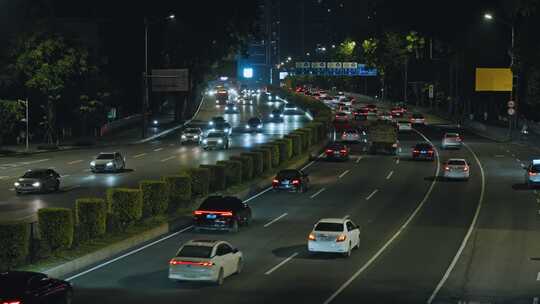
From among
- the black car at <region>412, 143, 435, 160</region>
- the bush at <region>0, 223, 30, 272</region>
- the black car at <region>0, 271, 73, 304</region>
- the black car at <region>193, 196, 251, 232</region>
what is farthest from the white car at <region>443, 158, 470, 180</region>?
the black car at <region>0, 271, 73, 304</region>

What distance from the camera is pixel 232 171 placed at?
172 ft

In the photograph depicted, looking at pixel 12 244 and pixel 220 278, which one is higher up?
pixel 12 244

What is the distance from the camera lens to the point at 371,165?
225ft

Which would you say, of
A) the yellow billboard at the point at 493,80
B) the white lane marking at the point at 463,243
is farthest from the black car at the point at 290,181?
the yellow billboard at the point at 493,80

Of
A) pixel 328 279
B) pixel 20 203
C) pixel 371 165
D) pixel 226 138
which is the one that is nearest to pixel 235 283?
pixel 328 279

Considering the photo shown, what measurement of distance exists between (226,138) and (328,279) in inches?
2003

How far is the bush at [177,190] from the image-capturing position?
1681 inches

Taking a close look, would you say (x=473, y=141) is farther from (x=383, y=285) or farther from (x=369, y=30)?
(x=369, y=30)

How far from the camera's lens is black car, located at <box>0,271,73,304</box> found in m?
21.4

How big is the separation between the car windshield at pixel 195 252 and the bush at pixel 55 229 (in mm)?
5550

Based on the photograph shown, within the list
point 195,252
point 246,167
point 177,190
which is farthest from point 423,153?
point 195,252

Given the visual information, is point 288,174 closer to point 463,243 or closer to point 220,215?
point 220,215

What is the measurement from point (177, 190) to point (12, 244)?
15084 mm

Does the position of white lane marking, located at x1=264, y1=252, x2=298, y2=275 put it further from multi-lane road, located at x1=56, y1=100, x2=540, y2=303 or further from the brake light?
the brake light
